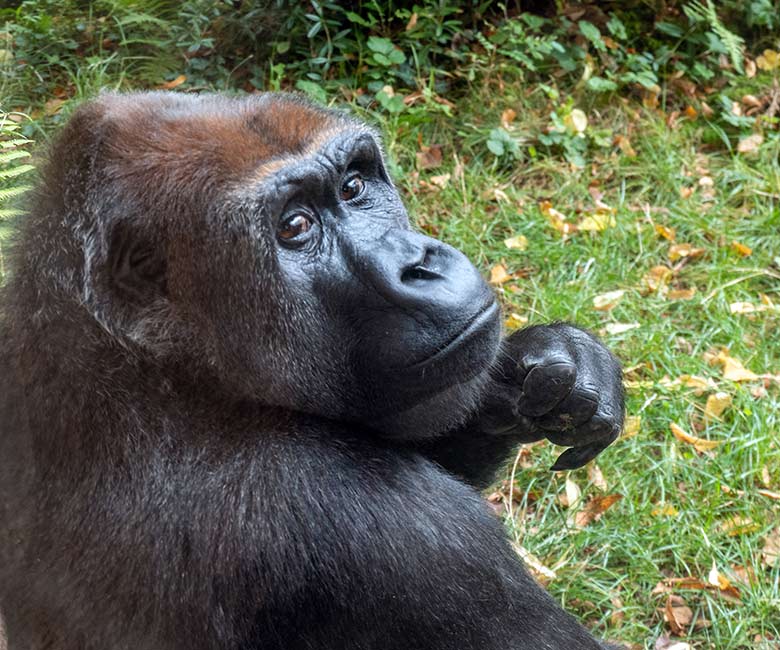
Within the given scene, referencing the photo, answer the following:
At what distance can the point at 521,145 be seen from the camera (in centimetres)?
639

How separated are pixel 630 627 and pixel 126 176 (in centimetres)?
259

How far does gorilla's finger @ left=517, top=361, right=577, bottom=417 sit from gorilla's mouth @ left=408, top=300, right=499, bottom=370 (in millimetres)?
446

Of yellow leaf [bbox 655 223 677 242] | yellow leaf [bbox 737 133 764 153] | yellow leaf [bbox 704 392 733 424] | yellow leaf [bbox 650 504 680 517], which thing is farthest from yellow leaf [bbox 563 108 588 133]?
yellow leaf [bbox 650 504 680 517]

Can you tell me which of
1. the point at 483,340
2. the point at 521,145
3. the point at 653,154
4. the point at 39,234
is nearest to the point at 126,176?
the point at 39,234

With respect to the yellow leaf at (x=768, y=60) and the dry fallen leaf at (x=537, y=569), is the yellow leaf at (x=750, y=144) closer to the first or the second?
the yellow leaf at (x=768, y=60)

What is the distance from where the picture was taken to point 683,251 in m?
5.93

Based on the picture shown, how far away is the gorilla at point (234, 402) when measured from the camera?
2.60 m

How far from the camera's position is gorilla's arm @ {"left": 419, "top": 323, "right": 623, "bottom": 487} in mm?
3295

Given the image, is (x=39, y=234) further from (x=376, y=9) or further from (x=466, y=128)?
(x=466, y=128)

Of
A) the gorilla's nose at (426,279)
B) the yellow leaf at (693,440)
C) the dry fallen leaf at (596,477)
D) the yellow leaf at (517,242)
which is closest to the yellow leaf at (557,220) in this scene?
the yellow leaf at (517,242)

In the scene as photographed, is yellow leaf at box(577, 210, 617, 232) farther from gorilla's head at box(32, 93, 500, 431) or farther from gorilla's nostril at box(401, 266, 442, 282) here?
gorilla's nostril at box(401, 266, 442, 282)

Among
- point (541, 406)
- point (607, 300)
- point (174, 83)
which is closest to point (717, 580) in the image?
point (541, 406)

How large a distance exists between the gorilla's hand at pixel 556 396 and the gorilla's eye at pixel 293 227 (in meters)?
0.90

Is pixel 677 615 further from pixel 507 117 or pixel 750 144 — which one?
pixel 750 144
